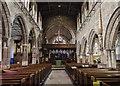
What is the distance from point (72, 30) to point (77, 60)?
566 centimetres

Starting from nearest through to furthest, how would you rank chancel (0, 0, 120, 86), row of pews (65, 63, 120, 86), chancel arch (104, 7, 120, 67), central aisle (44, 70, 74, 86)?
row of pews (65, 63, 120, 86)
chancel (0, 0, 120, 86)
central aisle (44, 70, 74, 86)
chancel arch (104, 7, 120, 67)

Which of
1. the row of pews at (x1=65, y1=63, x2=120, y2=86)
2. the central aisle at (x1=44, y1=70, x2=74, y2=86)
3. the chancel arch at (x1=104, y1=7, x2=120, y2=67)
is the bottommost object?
the central aisle at (x1=44, y1=70, x2=74, y2=86)

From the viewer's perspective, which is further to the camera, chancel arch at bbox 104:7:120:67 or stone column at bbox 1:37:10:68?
chancel arch at bbox 104:7:120:67

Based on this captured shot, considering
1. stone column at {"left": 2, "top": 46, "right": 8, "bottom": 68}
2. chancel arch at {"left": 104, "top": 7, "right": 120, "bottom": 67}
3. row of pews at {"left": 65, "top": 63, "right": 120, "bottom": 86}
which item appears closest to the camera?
row of pews at {"left": 65, "top": 63, "right": 120, "bottom": 86}

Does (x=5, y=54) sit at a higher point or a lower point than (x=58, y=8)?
lower

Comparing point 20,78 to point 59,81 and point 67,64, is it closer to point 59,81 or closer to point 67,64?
point 59,81

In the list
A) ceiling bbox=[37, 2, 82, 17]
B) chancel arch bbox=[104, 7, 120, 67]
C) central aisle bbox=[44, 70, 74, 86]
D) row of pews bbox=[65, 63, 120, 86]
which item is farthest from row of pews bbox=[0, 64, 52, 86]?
ceiling bbox=[37, 2, 82, 17]

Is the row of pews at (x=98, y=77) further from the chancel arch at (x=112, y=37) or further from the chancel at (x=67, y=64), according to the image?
the chancel arch at (x=112, y=37)

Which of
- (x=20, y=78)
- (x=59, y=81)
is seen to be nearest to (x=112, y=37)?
(x=59, y=81)

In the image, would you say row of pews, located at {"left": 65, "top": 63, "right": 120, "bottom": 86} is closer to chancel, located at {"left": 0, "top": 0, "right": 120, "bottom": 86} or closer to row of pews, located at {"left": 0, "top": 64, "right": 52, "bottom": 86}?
chancel, located at {"left": 0, "top": 0, "right": 120, "bottom": 86}

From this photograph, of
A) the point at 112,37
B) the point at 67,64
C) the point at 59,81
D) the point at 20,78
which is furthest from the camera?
the point at 67,64

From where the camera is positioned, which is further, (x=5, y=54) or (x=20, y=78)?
(x=5, y=54)

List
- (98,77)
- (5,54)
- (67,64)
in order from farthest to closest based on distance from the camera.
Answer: (67,64)
(5,54)
(98,77)

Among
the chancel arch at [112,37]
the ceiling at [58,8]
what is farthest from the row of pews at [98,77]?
the ceiling at [58,8]
